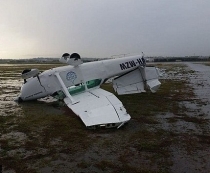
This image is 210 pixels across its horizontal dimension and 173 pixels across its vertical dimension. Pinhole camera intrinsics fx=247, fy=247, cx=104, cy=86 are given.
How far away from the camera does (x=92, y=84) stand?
50.4 ft

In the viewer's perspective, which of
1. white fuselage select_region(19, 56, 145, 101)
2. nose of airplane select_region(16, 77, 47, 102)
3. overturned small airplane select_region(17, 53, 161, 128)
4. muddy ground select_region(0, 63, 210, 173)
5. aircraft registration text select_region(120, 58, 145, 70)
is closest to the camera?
muddy ground select_region(0, 63, 210, 173)

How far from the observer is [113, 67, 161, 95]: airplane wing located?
17.6 meters

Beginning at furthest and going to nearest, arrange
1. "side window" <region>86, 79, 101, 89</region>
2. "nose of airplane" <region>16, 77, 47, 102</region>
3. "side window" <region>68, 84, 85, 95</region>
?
"side window" <region>86, 79, 101, 89</region>
"nose of airplane" <region>16, 77, 47, 102</region>
"side window" <region>68, 84, 85, 95</region>

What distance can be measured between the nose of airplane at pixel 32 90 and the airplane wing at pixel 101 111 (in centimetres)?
303

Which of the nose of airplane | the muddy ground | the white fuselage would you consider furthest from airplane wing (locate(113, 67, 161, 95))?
the nose of airplane

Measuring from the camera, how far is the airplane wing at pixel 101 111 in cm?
982

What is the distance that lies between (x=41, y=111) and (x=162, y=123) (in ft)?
21.7

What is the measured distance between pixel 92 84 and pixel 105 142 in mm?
7017

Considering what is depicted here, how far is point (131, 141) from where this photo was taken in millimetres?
8852

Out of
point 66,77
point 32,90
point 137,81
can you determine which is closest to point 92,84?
point 66,77

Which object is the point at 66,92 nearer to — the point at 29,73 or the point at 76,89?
the point at 76,89

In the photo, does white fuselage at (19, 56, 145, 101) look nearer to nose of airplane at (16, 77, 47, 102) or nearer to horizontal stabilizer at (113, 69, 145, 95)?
nose of airplane at (16, 77, 47, 102)

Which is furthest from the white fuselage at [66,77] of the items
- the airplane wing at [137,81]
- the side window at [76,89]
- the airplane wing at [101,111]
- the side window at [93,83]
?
the airplane wing at [101,111]

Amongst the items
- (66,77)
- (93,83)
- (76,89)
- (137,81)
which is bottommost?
(137,81)
